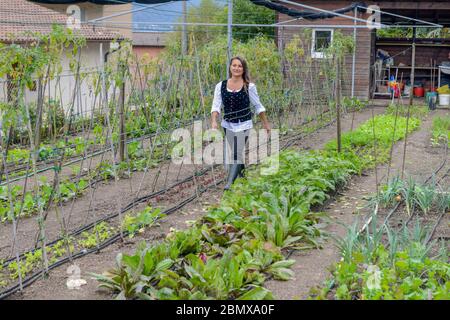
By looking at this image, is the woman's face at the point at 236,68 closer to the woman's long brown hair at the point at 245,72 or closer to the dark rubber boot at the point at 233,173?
the woman's long brown hair at the point at 245,72

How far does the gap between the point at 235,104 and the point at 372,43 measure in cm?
1217

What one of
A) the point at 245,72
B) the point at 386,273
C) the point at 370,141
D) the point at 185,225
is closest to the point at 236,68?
the point at 245,72

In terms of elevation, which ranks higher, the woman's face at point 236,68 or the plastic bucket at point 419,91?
the woman's face at point 236,68

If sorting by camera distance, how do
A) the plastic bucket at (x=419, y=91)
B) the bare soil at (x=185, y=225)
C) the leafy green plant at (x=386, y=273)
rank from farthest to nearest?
the plastic bucket at (x=419, y=91)
the bare soil at (x=185, y=225)
the leafy green plant at (x=386, y=273)

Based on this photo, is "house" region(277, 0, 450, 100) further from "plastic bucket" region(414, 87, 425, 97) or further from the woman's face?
the woman's face

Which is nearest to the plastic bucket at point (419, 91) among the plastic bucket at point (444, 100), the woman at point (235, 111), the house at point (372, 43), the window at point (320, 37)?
the house at point (372, 43)

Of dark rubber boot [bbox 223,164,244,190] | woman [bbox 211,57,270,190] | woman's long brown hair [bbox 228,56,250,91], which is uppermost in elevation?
woman's long brown hair [bbox 228,56,250,91]

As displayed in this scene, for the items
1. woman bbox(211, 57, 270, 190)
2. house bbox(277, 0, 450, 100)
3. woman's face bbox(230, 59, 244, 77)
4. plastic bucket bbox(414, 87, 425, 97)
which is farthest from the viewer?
plastic bucket bbox(414, 87, 425, 97)

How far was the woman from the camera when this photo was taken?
7340 millimetres

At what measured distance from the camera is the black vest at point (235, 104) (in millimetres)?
7340

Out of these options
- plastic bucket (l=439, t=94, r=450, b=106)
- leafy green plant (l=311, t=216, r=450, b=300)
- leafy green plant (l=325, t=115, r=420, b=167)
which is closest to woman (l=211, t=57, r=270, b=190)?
leafy green plant (l=325, t=115, r=420, b=167)

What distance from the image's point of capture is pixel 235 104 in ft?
24.1

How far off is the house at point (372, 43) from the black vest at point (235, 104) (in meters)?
9.60
